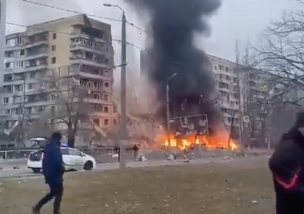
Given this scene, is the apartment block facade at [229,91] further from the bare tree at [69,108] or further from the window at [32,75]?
the window at [32,75]

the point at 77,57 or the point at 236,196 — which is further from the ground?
the point at 77,57

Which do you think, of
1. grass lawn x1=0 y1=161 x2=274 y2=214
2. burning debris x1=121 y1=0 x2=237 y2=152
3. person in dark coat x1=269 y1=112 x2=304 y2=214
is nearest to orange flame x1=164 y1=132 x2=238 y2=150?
burning debris x1=121 y1=0 x2=237 y2=152

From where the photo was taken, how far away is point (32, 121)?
6272cm

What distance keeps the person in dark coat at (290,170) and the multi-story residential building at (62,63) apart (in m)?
65.4

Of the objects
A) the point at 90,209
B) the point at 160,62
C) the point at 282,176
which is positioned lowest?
the point at 90,209

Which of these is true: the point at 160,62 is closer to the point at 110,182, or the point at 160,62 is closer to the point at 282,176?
the point at 110,182

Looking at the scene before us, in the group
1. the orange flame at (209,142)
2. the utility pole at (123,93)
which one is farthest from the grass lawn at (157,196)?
the orange flame at (209,142)

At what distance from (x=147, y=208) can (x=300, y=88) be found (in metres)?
10.1

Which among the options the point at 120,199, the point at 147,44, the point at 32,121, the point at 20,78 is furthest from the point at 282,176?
the point at 20,78

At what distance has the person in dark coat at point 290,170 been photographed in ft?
10.6

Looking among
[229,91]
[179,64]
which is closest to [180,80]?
[179,64]

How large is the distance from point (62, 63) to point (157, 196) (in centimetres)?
6508

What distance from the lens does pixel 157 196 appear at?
11312 millimetres

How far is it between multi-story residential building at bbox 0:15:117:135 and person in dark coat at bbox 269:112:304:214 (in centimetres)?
6544
